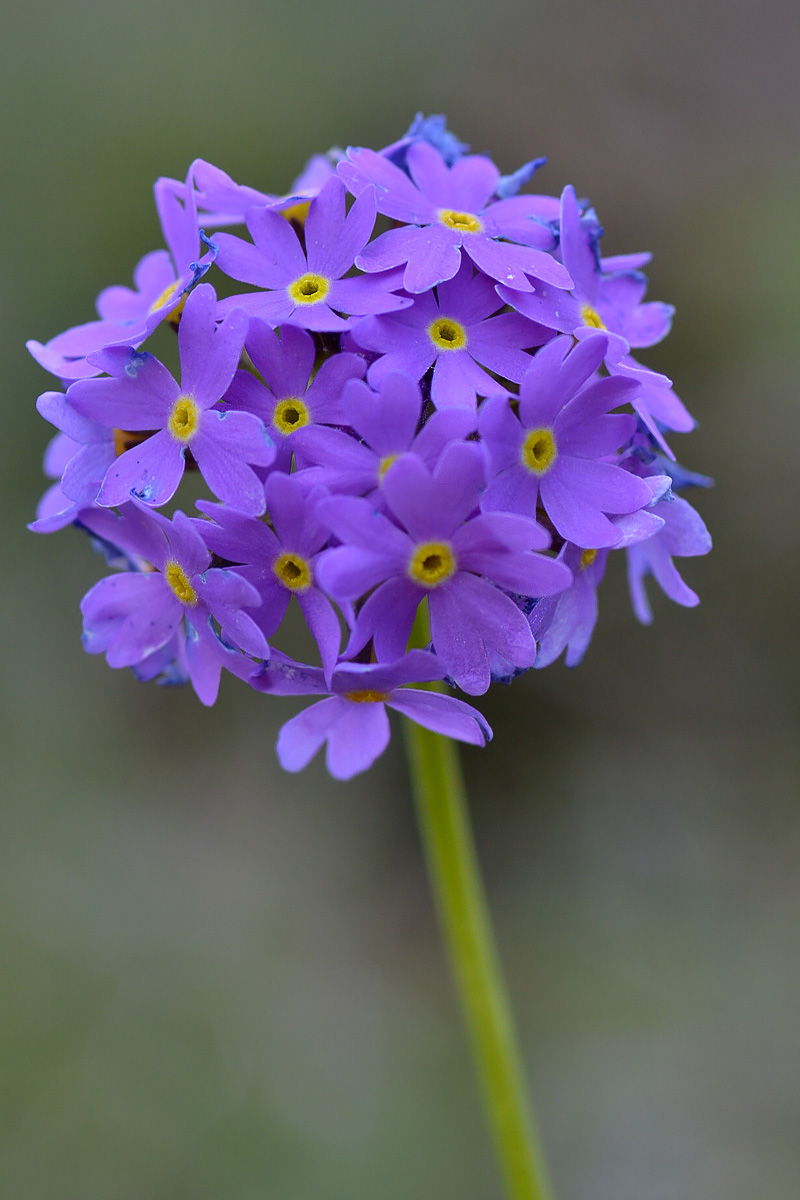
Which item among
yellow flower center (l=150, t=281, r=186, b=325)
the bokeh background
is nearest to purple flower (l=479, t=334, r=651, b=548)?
yellow flower center (l=150, t=281, r=186, b=325)

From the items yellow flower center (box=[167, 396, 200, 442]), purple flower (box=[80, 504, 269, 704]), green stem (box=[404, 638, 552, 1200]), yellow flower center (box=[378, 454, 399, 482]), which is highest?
yellow flower center (box=[167, 396, 200, 442])

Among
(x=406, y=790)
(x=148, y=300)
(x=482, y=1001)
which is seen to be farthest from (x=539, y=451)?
(x=406, y=790)

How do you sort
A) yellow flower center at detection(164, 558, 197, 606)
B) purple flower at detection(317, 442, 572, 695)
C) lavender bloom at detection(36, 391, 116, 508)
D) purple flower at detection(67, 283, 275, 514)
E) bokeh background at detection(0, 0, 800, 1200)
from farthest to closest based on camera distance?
bokeh background at detection(0, 0, 800, 1200) → lavender bloom at detection(36, 391, 116, 508) → yellow flower center at detection(164, 558, 197, 606) → purple flower at detection(67, 283, 275, 514) → purple flower at detection(317, 442, 572, 695)

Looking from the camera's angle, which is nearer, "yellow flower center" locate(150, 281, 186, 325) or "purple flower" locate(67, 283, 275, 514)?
"purple flower" locate(67, 283, 275, 514)

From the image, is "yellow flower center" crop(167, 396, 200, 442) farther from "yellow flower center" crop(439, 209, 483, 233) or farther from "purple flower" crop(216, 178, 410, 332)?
"yellow flower center" crop(439, 209, 483, 233)

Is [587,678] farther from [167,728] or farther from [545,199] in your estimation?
[545,199]

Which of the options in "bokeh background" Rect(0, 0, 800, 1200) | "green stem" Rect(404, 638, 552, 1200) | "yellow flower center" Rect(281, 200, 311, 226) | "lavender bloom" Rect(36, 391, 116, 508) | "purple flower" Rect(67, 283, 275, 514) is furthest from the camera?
"bokeh background" Rect(0, 0, 800, 1200)

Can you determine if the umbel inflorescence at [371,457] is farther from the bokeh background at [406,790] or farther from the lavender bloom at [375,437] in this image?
the bokeh background at [406,790]

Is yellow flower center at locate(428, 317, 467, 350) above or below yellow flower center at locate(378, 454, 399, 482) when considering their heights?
above
